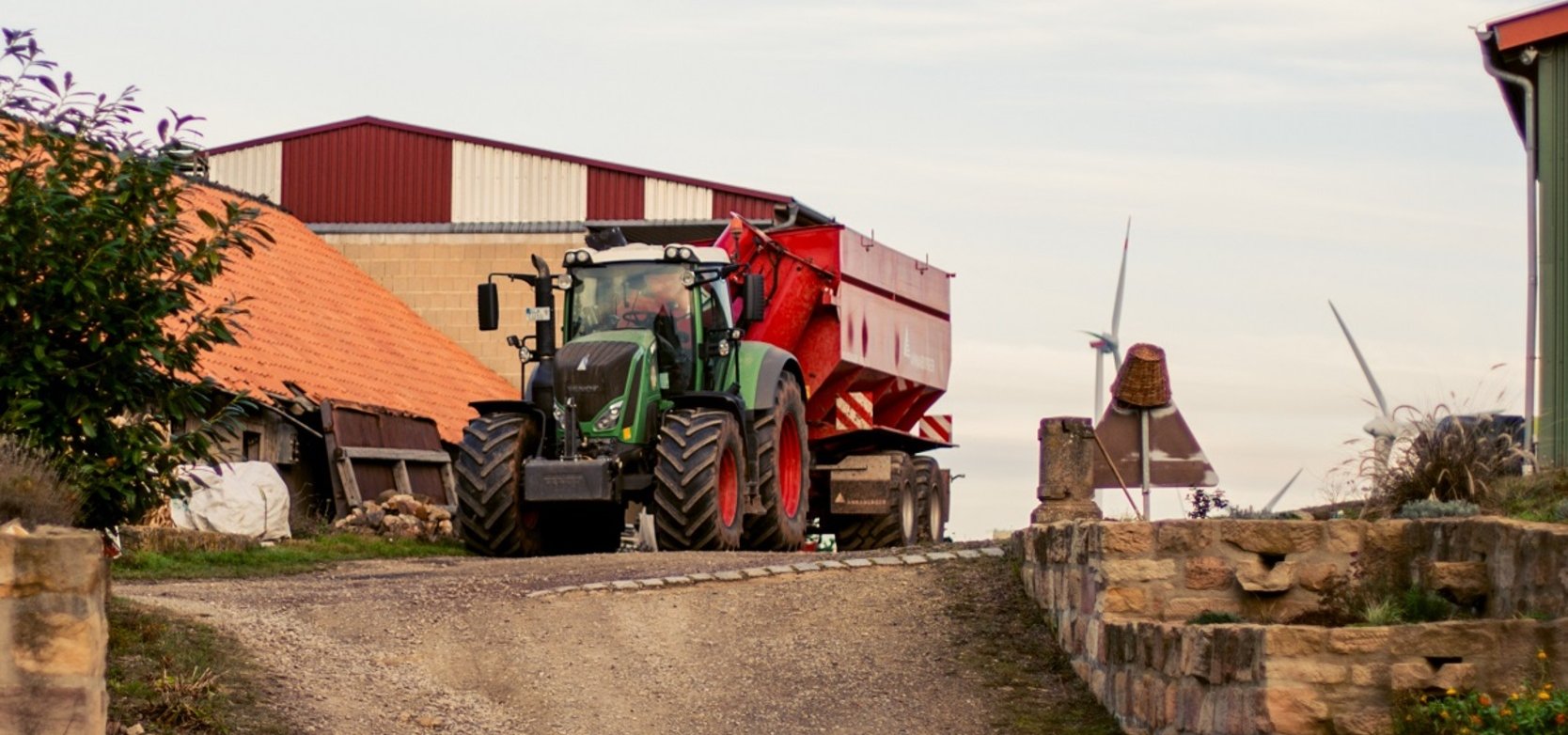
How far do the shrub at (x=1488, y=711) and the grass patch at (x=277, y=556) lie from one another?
10.9 meters

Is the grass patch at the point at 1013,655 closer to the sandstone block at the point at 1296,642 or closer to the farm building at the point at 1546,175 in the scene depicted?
the sandstone block at the point at 1296,642

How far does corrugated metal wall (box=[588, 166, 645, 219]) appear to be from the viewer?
120 feet

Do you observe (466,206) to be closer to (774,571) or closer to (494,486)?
(494,486)

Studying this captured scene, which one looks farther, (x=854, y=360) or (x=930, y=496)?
(x=930, y=496)

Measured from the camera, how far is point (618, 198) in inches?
1439

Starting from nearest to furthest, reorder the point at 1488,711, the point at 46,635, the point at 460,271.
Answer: the point at 46,635, the point at 1488,711, the point at 460,271

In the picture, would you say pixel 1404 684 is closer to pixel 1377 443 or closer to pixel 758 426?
pixel 1377 443

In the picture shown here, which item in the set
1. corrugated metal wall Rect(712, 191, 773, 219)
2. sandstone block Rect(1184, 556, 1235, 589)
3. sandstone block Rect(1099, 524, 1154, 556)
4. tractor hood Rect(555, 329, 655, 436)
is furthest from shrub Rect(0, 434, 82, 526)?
corrugated metal wall Rect(712, 191, 773, 219)

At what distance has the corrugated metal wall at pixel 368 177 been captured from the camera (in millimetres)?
37156

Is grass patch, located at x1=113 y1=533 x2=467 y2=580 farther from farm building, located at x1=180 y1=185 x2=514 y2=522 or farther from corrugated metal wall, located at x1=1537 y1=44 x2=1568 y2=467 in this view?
corrugated metal wall, located at x1=1537 y1=44 x2=1568 y2=467

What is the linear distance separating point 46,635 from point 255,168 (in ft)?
101

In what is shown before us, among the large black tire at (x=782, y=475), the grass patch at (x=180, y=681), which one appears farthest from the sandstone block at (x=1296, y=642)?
the large black tire at (x=782, y=475)

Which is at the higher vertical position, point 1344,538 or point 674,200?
point 674,200

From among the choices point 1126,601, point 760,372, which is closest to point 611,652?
point 1126,601
